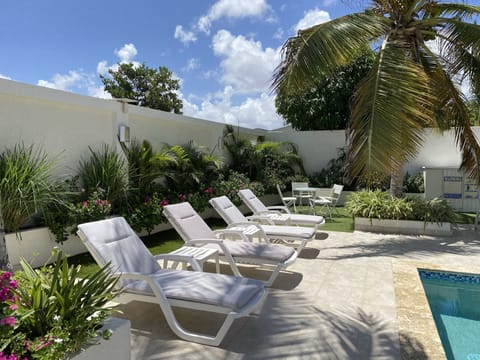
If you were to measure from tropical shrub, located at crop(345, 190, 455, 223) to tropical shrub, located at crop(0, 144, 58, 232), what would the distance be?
25.0ft

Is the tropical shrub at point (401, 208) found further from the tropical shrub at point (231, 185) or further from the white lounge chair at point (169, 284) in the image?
the white lounge chair at point (169, 284)

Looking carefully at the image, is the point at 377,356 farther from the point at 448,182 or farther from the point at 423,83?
the point at 448,182

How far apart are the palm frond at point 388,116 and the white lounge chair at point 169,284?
158 inches

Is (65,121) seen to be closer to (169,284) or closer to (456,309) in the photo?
(169,284)

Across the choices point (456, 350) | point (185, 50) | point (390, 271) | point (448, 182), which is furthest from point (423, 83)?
point (185, 50)

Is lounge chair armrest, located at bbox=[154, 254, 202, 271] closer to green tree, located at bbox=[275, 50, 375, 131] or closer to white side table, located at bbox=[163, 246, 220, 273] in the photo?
white side table, located at bbox=[163, 246, 220, 273]

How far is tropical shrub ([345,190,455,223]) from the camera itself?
30.0 ft

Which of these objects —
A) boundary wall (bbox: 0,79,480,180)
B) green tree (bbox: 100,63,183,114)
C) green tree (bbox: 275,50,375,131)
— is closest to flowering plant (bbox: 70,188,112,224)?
boundary wall (bbox: 0,79,480,180)

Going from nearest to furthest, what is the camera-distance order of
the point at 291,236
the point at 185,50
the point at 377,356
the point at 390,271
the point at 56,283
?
the point at 56,283 < the point at 377,356 < the point at 390,271 < the point at 291,236 < the point at 185,50

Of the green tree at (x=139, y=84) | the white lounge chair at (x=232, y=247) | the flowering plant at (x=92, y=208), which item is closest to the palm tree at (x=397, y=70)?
the white lounge chair at (x=232, y=247)

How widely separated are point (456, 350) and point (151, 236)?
6922 mm

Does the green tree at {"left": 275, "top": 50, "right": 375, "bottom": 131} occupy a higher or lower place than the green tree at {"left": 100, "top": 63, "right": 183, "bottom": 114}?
lower

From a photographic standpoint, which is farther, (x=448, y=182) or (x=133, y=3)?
(x=448, y=182)

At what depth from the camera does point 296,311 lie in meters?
4.37
